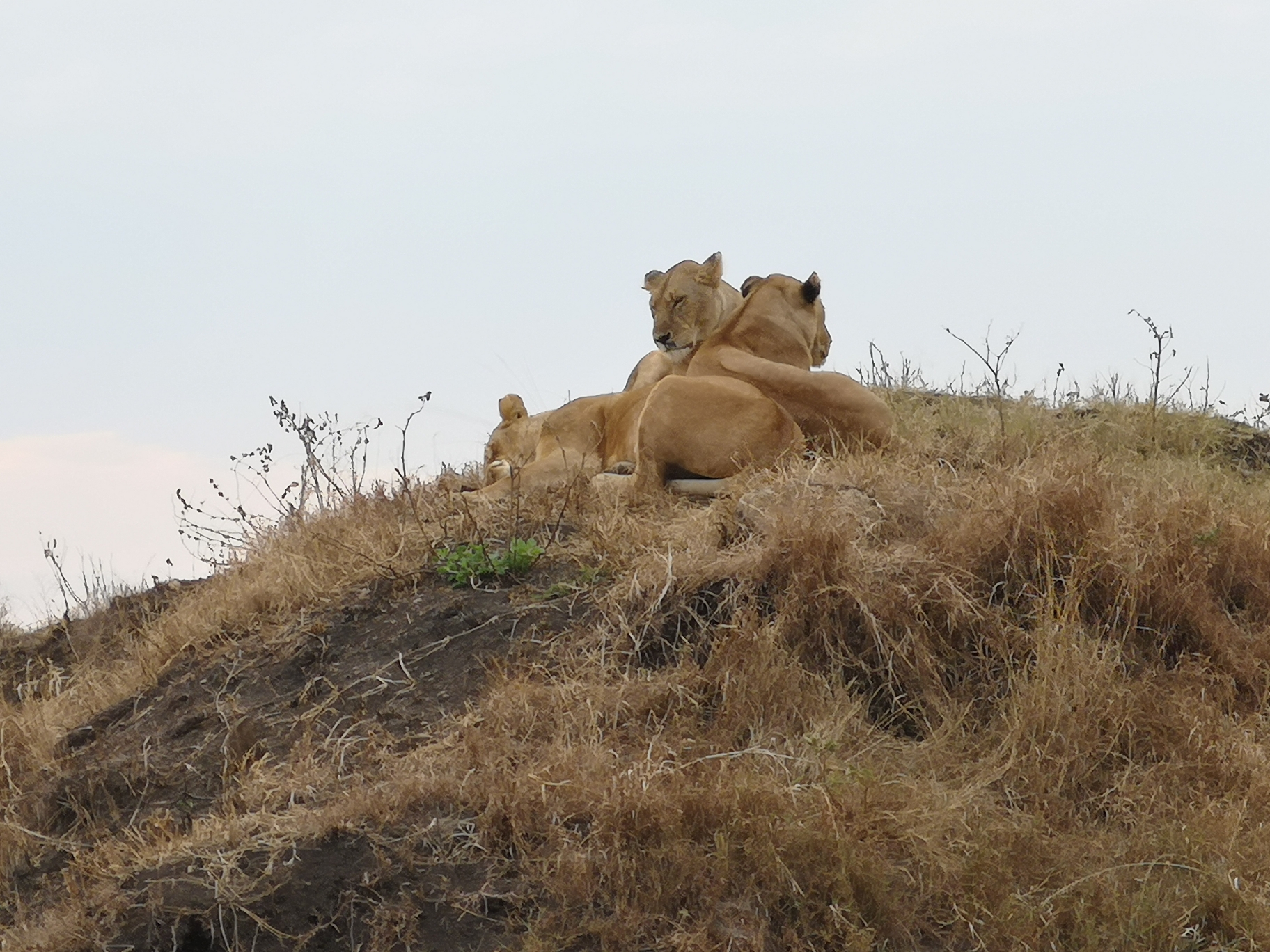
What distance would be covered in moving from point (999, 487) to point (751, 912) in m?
2.87

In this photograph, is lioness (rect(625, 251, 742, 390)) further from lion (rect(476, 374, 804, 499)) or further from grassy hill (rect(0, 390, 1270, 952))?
grassy hill (rect(0, 390, 1270, 952))

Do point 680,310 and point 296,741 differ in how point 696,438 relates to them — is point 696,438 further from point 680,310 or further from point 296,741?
point 296,741

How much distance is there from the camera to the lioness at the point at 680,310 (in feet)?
29.7

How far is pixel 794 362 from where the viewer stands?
882 cm

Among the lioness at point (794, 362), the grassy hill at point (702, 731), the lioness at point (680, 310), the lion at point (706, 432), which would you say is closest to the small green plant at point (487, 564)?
the grassy hill at point (702, 731)

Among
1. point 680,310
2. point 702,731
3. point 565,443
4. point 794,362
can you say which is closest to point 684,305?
point 680,310

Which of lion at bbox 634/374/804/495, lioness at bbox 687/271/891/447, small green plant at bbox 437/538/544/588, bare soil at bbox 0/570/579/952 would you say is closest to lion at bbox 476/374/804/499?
lion at bbox 634/374/804/495

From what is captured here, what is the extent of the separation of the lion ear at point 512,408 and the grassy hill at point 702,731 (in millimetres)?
1244

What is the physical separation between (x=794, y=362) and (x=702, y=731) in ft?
11.2

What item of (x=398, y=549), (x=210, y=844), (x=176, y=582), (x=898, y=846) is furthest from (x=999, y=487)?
(x=176, y=582)

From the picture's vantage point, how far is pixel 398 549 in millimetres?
7668

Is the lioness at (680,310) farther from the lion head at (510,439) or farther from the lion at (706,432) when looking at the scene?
the lion at (706,432)

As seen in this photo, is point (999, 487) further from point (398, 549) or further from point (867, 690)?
point (398, 549)

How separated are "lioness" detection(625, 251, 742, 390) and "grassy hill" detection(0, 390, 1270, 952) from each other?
4.71 ft
